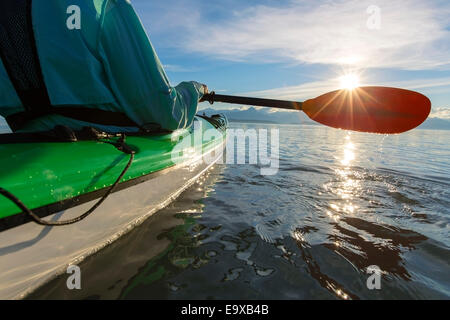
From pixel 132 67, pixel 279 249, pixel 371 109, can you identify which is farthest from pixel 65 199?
pixel 371 109

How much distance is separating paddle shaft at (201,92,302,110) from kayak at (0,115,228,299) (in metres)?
3.01

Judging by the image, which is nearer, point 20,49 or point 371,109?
point 20,49

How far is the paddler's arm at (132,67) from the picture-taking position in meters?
2.11

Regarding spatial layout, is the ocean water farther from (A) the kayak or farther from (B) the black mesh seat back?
(B) the black mesh seat back

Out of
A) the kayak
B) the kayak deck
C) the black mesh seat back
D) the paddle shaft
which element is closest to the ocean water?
the kayak

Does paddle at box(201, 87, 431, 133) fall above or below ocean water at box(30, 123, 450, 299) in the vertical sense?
Answer: above

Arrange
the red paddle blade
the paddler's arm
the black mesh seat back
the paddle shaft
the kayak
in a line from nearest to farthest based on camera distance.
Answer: the kayak
the black mesh seat back
the paddler's arm
the red paddle blade
the paddle shaft

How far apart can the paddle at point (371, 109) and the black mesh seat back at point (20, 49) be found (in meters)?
4.31

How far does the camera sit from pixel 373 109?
446 centimetres

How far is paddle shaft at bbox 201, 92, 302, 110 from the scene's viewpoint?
16.5 feet

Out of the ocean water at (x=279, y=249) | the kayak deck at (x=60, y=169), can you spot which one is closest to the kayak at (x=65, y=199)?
the kayak deck at (x=60, y=169)

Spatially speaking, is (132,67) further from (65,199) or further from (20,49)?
(65,199)

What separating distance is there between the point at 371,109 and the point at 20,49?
16.3 ft

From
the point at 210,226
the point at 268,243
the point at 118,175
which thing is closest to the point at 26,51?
the point at 118,175
